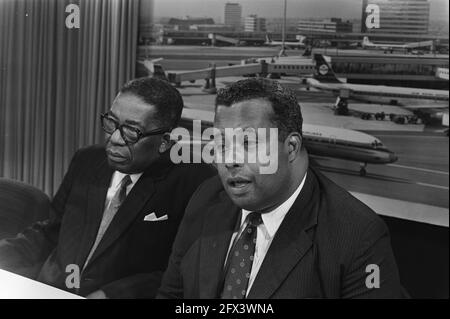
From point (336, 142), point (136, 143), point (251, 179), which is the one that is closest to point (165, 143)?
point (136, 143)

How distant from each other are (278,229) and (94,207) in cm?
49

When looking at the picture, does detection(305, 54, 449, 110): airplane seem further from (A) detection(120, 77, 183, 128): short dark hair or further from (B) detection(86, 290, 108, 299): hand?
(B) detection(86, 290, 108, 299): hand

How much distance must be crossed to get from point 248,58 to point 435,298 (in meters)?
0.72

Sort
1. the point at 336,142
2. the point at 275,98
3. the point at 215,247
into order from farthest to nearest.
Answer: the point at 336,142 < the point at 215,247 < the point at 275,98

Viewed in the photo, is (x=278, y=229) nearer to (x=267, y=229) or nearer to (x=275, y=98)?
(x=267, y=229)

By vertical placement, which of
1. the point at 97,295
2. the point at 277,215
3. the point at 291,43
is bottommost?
the point at 97,295

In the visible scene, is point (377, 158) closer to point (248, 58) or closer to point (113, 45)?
point (248, 58)

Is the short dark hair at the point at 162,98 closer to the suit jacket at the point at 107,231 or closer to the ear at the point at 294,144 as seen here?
the suit jacket at the point at 107,231

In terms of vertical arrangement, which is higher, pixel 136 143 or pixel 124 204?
pixel 136 143

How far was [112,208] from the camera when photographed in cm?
141

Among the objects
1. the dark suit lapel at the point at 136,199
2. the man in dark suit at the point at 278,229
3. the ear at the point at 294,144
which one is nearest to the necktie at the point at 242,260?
the man in dark suit at the point at 278,229

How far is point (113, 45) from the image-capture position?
1481 millimetres

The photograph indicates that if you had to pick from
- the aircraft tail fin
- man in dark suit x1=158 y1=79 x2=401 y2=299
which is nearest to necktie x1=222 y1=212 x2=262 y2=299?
man in dark suit x1=158 y1=79 x2=401 y2=299
